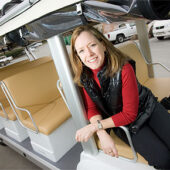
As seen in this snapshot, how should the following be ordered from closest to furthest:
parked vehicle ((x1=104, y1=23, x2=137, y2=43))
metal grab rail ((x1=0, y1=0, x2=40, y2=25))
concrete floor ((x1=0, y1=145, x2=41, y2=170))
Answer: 1. metal grab rail ((x1=0, y1=0, x2=40, y2=25))
2. concrete floor ((x1=0, y1=145, x2=41, y2=170))
3. parked vehicle ((x1=104, y1=23, x2=137, y2=43))

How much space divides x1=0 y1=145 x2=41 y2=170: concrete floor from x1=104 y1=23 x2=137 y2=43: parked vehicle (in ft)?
28.5

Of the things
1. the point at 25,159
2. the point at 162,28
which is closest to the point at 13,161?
the point at 25,159

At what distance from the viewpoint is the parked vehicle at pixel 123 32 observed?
10.1 meters

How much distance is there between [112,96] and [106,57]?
0.88ft

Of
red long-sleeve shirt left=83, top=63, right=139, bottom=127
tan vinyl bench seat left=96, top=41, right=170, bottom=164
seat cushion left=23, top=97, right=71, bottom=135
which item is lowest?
seat cushion left=23, top=97, right=71, bottom=135

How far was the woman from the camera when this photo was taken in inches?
41.8

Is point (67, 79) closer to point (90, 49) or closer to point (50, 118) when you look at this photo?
point (90, 49)

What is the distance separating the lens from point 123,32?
1040 centimetres

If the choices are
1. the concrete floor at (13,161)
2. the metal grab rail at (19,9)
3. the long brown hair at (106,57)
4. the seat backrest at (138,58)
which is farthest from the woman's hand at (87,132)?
the concrete floor at (13,161)

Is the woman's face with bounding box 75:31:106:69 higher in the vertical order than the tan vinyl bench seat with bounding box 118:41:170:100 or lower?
higher

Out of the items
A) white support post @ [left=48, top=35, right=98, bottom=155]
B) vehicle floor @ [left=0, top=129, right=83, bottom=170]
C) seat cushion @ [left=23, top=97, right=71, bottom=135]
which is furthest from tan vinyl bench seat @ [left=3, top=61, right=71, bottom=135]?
white support post @ [left=48, top=35, right=98, bottom=155]

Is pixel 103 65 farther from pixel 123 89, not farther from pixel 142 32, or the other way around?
pixel 142 32

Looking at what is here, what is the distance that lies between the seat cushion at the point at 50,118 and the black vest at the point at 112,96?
819mm

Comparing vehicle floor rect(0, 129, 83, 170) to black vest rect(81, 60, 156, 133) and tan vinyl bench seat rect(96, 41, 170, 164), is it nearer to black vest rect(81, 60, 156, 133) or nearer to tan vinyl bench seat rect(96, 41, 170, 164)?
black vest rect(81, 60, 156, 133)
